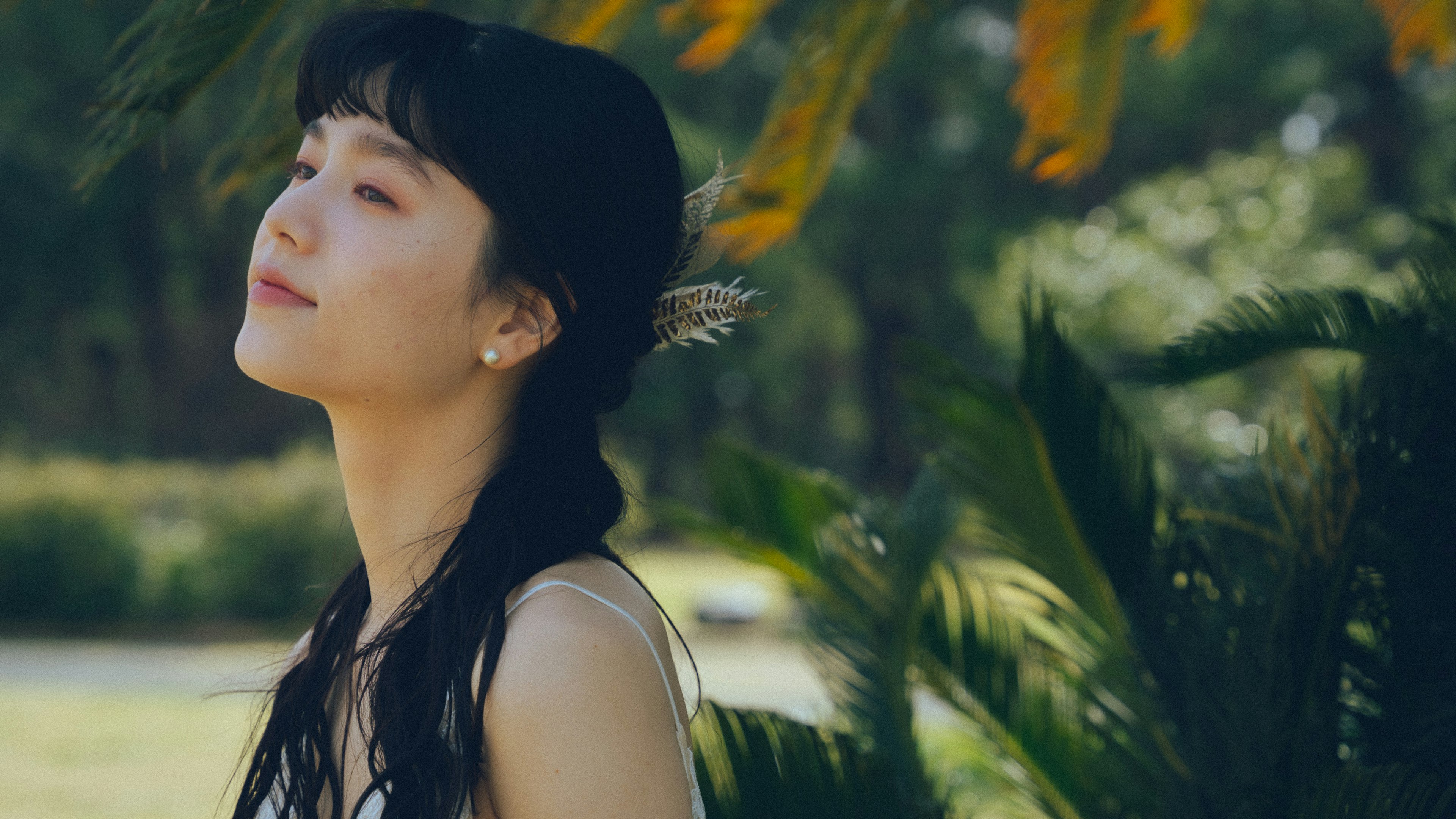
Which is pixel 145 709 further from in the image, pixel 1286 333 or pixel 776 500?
pixel 1286 333

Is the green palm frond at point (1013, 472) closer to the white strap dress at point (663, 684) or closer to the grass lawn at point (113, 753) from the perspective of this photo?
the white strap dress at point (663, 684)

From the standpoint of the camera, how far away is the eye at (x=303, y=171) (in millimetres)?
1544

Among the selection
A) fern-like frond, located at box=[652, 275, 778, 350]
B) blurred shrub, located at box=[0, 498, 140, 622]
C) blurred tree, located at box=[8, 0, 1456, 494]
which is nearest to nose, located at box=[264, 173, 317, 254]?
fern-like frond, located at box=[652, 275, 778, 350]

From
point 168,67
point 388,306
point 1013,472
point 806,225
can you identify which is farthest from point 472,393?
point 806,225

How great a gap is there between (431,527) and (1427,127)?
21.7 m

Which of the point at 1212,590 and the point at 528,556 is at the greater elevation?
the point at 528,556

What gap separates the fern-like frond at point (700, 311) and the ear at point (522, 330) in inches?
8.5

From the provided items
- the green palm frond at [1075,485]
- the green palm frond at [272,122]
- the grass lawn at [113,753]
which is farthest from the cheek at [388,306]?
the grass lawn at [113,753]

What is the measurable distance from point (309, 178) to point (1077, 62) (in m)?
2.02

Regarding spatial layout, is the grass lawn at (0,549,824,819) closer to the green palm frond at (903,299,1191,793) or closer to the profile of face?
the green palm frond at (903,299,1191,793)

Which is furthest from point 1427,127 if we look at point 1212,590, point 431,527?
point 431,527

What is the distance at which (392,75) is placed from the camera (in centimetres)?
144

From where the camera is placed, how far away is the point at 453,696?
51.0 inches

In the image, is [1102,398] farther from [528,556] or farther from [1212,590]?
[528,556]
